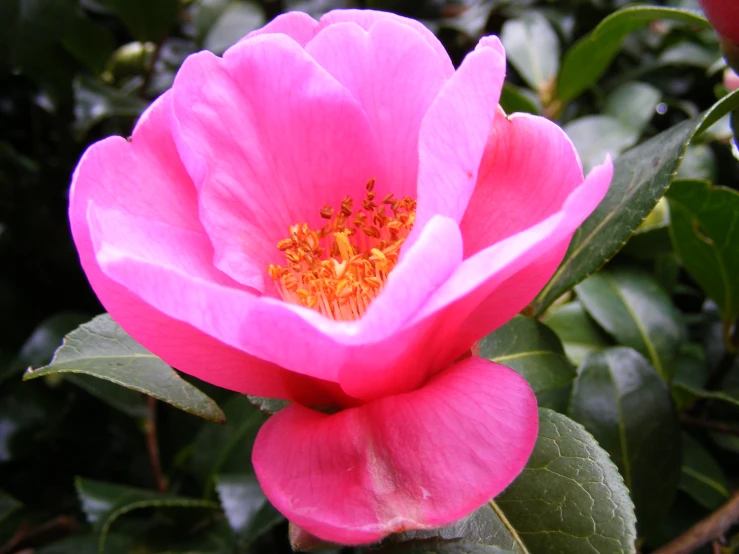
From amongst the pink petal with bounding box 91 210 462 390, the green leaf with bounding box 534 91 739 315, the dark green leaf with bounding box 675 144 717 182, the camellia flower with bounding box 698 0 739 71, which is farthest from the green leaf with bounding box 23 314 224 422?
the dark green leaf with bounding box 675 144 717 182

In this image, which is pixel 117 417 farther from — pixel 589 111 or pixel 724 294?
pixel 589 111

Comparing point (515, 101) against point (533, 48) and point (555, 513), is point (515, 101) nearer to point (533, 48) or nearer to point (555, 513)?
point (533, 48)

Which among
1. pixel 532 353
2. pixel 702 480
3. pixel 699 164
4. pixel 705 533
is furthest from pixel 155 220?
pixel 699 164

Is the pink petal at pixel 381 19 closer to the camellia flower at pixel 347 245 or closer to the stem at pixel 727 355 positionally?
the camellia flower at pixel 347 245

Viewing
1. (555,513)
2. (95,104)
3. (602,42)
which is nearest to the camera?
(555,513)

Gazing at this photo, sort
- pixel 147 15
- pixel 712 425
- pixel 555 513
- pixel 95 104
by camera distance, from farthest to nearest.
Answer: pixel 147 15 < pixel 95 104 < pixel 712 425 < pixel 555 513

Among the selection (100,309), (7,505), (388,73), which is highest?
(388,73)

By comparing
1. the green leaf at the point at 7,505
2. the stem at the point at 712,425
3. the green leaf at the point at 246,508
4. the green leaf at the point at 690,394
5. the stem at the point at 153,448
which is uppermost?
the green leaf at the point at 690,394

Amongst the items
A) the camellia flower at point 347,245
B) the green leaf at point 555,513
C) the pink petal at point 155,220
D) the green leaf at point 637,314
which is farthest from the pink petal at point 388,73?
the green leaf at point 637,314
